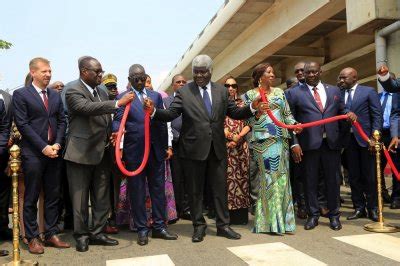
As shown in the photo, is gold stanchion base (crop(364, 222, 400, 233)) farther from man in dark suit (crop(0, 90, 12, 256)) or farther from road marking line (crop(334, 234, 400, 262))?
man in dark suit (crop(0, 90, 12, 256))

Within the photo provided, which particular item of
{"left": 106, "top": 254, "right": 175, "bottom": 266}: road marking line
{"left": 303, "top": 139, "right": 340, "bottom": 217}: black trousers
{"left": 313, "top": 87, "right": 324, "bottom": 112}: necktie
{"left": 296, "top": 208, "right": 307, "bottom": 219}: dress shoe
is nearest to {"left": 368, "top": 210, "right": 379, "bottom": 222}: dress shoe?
{"left": 303, "top": 139, "right": 340, "bottom": 217}: black trousers

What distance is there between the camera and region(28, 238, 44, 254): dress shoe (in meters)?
4.02

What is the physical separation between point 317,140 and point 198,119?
54.7 inches

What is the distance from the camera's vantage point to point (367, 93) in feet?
17.3

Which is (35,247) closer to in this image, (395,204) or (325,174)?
(325,174)

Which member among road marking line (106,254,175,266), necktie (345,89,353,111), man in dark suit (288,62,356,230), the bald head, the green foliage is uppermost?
the green foliage

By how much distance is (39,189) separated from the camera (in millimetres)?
4203

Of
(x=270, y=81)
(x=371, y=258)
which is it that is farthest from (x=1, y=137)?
(x=371, y=258)

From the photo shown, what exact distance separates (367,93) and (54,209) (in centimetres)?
384

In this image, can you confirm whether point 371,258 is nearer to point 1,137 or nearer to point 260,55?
point 1,137

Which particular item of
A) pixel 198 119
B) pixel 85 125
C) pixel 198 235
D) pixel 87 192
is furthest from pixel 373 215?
pixel 85 125

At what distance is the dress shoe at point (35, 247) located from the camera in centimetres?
402

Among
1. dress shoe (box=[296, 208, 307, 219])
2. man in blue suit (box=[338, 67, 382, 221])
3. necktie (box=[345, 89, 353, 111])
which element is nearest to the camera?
man in blue suit (box=[338, 67, 382, 221])

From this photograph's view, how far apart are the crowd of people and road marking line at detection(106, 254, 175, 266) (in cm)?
57
